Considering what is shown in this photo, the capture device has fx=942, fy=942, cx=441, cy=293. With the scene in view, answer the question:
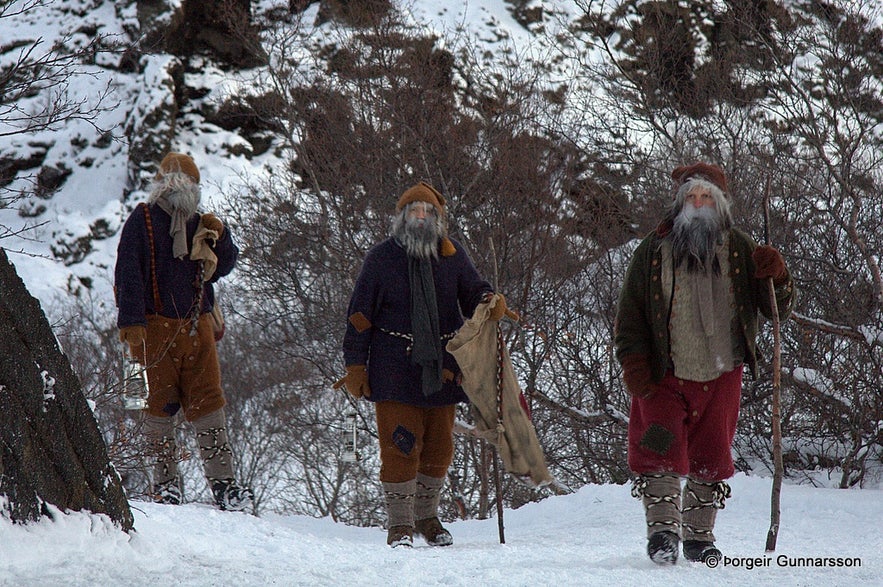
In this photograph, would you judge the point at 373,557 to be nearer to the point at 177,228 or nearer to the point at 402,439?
the point at 402,439

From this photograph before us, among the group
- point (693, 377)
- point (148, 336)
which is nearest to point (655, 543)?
point (693, 377)

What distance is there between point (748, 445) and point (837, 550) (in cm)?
708

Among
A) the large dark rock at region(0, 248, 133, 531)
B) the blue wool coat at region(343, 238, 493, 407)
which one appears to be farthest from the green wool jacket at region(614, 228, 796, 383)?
the large dark rock at region(0, 248, 133, 531)

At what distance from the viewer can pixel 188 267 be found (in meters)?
4.85

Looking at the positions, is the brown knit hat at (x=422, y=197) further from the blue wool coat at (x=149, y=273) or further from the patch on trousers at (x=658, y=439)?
the patch on trousers at (x=658, y=439)

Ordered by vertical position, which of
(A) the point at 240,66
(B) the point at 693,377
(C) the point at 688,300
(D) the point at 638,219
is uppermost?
(A) the point at 240,66

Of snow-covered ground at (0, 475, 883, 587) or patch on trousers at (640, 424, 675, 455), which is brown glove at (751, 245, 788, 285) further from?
snow-covered ground at (0, 475, 883, 587)

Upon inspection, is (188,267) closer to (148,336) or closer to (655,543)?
(148,336)

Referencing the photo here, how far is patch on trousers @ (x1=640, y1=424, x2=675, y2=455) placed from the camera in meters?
3.62

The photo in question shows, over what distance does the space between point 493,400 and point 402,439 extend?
48cm

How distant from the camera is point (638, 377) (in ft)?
12.2

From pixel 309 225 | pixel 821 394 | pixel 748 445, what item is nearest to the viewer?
pixel 821 394

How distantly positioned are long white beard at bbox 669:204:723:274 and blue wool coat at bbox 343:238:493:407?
1141 mm

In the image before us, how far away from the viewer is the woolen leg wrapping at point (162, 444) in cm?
475
